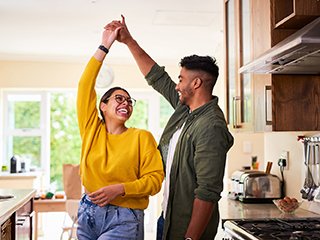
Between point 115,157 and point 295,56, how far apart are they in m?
0.87

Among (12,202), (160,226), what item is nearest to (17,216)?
(12,202)

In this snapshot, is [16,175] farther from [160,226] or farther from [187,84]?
[187,84]

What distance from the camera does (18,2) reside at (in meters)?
4.34

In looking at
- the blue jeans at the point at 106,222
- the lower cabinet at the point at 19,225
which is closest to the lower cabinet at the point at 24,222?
the lower cabinet at the point at 19,225

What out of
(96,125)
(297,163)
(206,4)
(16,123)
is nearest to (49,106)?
(16,123)

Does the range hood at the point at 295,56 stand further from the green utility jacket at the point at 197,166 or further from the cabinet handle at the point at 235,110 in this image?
the cabinet handle at the point at 235,110

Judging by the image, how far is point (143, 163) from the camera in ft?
7.70

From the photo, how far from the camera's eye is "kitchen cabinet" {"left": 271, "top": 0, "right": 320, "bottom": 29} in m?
2.25

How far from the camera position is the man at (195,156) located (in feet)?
7.08

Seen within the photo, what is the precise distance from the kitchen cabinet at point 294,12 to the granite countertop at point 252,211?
1.10 metres

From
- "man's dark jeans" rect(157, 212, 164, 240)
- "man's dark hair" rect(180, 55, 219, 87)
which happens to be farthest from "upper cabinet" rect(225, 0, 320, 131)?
"man's dark jeans" rect(157, 212, 164, 240)

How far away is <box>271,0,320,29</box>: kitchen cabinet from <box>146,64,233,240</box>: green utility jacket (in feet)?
1.62

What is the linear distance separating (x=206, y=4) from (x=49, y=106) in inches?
156

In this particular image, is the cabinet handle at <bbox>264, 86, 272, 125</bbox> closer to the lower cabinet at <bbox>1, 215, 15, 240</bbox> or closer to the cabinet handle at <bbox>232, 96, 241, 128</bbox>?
the cabinet handle at <bbox>232, 96, 241, 128</bbox>
